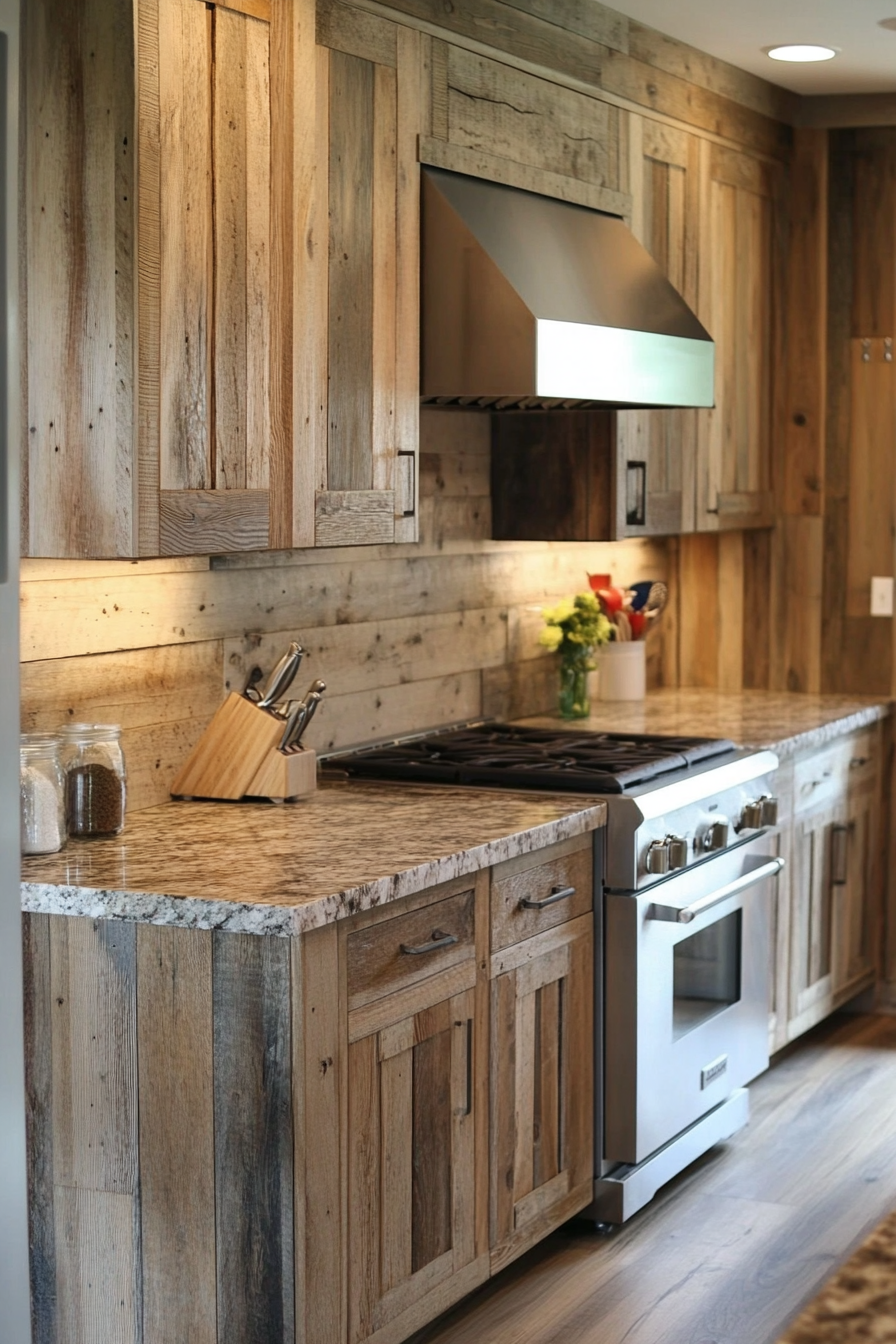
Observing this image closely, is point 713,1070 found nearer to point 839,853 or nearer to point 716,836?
point 716,836

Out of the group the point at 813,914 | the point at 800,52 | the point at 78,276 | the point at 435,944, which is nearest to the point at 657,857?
the point at 435,944

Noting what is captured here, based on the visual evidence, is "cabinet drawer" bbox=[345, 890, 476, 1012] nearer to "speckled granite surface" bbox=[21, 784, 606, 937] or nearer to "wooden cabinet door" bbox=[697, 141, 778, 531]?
"speckled granite surface" bbox=[21, 784, 606, 937]

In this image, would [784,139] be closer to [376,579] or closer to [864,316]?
[864,316]

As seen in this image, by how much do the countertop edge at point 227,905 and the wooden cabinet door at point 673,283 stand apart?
167 cm

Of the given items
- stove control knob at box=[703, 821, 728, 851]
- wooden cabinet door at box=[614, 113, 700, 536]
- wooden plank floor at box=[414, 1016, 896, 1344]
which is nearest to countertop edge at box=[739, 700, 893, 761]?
stove control knob at box=[703, 821, 728, 851]

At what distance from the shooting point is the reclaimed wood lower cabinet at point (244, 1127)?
2.35 metres

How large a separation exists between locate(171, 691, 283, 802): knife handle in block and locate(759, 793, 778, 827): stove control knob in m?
1.25

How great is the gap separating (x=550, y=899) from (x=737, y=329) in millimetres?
2156

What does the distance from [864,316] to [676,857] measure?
2.17 m

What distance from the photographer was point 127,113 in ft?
8.16

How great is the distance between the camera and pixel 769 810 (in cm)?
386

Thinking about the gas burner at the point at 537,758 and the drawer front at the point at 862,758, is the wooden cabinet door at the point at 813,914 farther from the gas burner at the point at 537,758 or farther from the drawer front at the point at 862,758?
the gas burner at the point at 537,758

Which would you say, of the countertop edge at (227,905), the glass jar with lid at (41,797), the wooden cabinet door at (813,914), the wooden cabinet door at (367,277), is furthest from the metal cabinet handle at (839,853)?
the glass jar with lid at (41,797)

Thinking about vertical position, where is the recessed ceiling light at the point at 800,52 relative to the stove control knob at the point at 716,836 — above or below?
above
